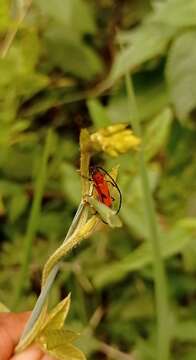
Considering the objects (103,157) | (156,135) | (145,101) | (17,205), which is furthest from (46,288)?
(145,101)

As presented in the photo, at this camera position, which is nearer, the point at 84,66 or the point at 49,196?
the point at 49,196

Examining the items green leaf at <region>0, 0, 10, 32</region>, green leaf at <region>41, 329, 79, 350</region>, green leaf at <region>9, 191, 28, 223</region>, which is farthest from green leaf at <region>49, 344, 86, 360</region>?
green leaf at <region>9, 191, 28, 223</region>

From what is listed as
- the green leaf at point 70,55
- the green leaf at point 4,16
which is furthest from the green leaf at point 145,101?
the green leaf at point 4,16

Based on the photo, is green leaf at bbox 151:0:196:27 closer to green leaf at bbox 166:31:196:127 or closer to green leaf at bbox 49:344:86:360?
green leaf at bbox 166:31:196:127

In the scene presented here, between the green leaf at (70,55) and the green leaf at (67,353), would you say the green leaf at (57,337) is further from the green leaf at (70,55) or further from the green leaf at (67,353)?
the green leaf at (70,55)

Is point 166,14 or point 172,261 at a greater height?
point 166,14

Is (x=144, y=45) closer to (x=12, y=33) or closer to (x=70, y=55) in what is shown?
(x=12, y=33)

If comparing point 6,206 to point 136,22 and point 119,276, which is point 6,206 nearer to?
point 119,276

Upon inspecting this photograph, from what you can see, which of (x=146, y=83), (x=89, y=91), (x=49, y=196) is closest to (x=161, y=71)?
(x=146, y=83)

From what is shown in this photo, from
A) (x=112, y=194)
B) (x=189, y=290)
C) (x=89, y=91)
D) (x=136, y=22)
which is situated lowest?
(x=112, y=194)
